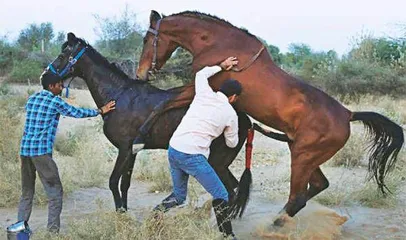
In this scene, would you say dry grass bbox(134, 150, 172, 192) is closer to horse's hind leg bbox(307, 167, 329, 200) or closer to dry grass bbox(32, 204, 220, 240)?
horse's hind leg bbox(307, 167, 329, 200)

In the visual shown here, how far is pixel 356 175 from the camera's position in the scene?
991 centimetres

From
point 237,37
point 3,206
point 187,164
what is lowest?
point 3,206

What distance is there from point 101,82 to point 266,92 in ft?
6.01

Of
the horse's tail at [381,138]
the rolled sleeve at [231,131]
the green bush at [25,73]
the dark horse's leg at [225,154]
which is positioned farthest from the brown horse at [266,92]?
the green bush at [25,73]

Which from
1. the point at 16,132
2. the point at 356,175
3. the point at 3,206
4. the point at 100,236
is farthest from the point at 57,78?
the point at 356,175

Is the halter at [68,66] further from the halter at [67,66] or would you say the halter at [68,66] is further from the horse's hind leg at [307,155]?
the horse's hind leg at [307,155]

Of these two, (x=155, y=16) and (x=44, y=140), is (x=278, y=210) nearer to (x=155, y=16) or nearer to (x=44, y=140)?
(x=155, y=16)

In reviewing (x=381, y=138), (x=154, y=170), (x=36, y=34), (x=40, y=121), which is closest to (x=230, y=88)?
(x=40, y=121)

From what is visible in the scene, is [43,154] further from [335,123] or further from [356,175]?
[356,175]

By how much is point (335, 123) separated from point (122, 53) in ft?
92.9

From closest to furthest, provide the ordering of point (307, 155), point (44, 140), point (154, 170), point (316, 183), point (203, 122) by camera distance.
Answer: point (203, 122)
point (44, 140)
point (307, 155)
point (316, 183)
point (154, 170)

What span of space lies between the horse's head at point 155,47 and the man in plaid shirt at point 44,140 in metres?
0.90

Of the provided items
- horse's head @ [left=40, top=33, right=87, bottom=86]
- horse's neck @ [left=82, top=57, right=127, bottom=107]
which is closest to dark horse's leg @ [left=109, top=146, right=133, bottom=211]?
horse's neck @ [left=82, top=57, right=127, bottom=107]

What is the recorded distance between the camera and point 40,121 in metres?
5.46
